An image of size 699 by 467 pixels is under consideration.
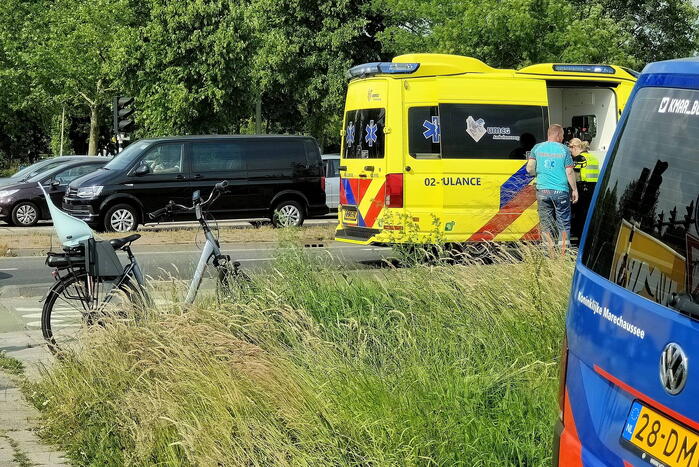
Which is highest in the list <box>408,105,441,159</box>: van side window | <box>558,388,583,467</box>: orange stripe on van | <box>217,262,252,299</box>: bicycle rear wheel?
<box>408,105,441,159</box>: van side window

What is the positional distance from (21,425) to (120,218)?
14.2 metres

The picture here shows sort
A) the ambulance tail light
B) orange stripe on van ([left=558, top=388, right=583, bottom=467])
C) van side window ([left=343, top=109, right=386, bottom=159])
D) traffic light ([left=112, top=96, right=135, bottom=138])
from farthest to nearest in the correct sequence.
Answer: traffic light ([left=112, top=96, right=135, bottom=138]) → van side window ([left=343, top=109, right=386, bottom=159]) → the ambulance tail light → orange stripe on van ([left=558, top=388, right=583, bottom=467])

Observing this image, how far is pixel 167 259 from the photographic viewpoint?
15711mm

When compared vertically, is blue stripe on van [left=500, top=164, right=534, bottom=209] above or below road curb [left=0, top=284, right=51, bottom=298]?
above

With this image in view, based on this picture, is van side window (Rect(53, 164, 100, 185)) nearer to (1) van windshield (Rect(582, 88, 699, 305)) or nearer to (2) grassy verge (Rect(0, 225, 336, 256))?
(2) grassy verge (Rect(0, 225, 336, 256))

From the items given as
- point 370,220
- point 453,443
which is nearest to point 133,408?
point 453,443

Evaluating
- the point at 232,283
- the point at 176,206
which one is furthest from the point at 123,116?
the point at 232,283

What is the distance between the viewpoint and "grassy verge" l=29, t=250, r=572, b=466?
14.3 ft

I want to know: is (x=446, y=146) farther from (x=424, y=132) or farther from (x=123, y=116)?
(x=123, y=116)

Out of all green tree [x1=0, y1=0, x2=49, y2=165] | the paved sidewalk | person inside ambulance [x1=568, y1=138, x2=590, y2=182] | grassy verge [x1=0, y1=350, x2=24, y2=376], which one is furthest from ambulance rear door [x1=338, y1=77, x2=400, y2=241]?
green tree [x1=0, y1=0, x2=49, y2=165]

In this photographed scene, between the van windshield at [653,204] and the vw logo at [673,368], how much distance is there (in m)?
0.15

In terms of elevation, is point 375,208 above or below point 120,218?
above

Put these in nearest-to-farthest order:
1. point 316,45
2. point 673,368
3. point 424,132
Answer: point 673,368 < point 424,132 < point 316,45

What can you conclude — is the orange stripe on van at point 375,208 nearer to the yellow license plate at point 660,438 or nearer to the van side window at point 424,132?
the van side window at point 424,132
